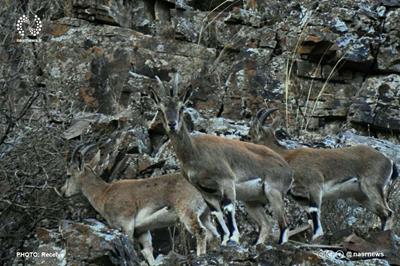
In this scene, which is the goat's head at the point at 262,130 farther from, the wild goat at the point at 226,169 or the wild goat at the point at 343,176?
the wild goat at the point at 226,169

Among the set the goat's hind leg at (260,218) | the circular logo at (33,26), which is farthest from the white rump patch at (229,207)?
the circular logo at (33,26)

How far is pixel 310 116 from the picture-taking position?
61.5ft

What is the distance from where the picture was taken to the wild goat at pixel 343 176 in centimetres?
1411

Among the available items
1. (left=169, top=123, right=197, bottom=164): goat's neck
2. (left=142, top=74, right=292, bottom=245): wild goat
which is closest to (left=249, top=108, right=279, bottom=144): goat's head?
(left=142, top=74, right=292, bottom=245): wild goat

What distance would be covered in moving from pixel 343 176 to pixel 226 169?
1.74 m

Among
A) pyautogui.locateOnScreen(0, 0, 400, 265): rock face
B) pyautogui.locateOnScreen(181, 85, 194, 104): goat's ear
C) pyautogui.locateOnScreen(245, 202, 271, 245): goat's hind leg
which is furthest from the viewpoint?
pyautogui.locateOnScreen(0, 0, 400, 265): rock face

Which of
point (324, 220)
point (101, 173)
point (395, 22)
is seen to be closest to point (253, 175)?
point (324, 220)

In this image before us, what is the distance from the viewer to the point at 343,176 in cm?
1438

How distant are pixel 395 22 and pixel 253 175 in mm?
6519

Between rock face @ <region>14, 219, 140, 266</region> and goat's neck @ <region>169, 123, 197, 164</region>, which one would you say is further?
goat's neck @ <region>169, 123, 197, 164</region>

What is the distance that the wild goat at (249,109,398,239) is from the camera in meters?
14.1

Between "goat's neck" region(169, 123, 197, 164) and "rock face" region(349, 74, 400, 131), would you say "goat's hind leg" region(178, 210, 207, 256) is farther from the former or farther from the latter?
"rock face" region(349, 74, 400, 131)

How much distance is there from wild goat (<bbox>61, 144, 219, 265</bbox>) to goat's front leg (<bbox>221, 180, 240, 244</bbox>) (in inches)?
46.9

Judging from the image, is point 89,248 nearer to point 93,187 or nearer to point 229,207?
point 229,207
